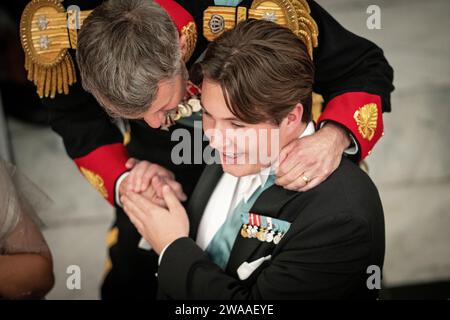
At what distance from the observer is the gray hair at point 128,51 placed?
1.28 m

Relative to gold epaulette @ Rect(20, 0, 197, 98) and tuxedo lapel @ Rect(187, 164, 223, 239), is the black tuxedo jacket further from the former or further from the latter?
gold epaulette @ Rect(20, 0, 197, 98)

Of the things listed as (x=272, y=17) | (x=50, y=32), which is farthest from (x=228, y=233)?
(x=50, y=32)

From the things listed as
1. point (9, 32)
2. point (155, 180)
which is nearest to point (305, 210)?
point (155, 180)

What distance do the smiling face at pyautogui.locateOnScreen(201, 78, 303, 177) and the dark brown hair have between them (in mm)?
24

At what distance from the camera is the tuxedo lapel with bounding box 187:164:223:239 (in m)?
1.66

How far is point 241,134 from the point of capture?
4.54 ft

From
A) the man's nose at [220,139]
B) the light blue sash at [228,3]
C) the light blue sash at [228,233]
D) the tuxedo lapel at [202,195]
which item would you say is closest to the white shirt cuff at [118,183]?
the tuxedo lapel at [202,195]

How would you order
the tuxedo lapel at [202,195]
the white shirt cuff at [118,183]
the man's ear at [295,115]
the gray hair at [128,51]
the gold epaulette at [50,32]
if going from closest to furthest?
the gray hair at [128,51] < the man's ear at [295,115] < the gold epaulette at [50,32] < the tuxedo lapel at [202,195] < the white shirt cuff at [118,183]

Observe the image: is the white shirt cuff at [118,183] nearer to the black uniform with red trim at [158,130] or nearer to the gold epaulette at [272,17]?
the black uniform with red trim at [158,130]

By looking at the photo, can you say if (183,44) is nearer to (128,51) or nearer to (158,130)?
(128,51)

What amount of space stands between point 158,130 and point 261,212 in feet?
1.43

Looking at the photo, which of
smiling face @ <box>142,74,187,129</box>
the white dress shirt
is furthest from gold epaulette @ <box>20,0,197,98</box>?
the white dress shirt

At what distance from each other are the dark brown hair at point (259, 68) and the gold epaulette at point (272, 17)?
0.10 metres

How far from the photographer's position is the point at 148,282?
2031 millimetres
